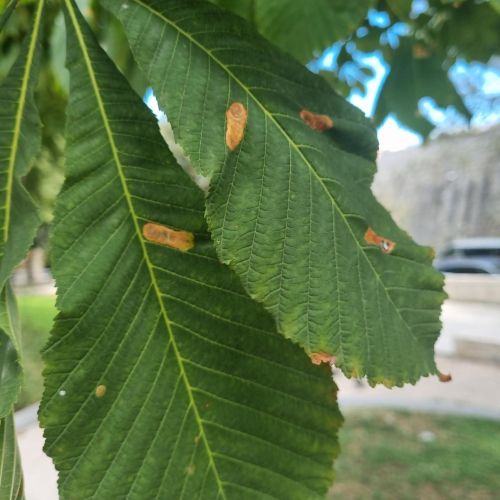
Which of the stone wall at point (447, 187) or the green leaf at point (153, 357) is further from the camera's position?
the stone wall at point (447, 187)

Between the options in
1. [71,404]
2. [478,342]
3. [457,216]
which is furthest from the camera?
[457,216]

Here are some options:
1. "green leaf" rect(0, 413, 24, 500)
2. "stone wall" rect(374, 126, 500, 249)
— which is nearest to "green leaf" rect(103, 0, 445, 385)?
"green leaf" rect(0, 413, 24, 500)

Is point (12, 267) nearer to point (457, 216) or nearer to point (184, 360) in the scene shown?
point (184, 360)

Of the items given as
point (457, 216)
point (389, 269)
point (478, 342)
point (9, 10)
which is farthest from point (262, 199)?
point (457, 216)

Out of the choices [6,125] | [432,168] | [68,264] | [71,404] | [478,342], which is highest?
[432,168]

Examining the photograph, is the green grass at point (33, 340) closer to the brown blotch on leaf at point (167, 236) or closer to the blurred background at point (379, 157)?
the blurred background at point (379, 157)

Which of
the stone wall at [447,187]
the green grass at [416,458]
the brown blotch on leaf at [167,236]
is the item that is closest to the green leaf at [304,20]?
the brown blotch on leaf at [167,236]
